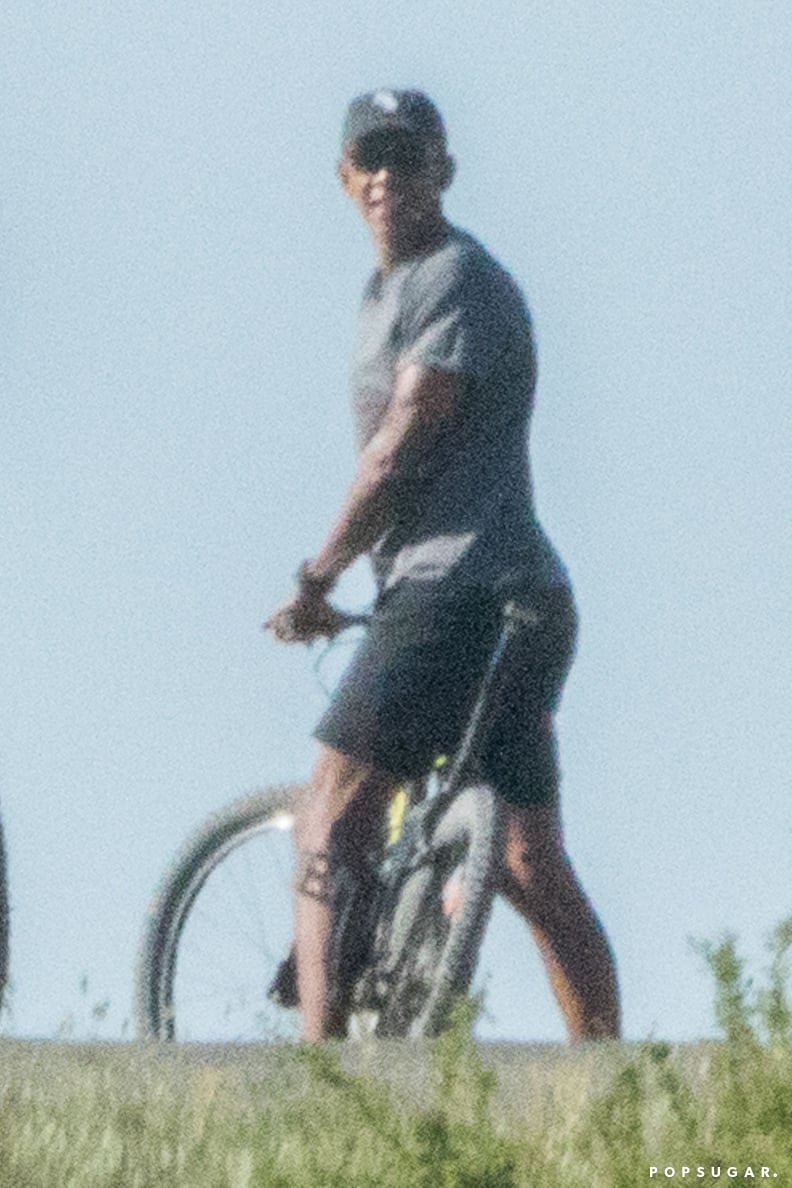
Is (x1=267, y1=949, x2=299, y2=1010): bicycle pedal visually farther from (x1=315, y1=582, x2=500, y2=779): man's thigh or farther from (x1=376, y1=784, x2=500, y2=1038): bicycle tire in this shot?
(x1=315, y1=582, x2=500, y2=779): man's thigh

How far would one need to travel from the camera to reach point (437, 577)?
7.83m

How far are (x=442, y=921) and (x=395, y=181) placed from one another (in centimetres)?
160

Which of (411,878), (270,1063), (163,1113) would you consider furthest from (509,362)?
(163,1113)

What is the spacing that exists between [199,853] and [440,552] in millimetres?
1817

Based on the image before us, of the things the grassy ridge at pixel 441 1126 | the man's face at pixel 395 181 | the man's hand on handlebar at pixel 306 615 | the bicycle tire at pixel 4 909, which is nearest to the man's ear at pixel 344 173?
the man's face at pixel 395 181

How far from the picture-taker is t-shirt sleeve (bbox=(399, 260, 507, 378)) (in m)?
7.89

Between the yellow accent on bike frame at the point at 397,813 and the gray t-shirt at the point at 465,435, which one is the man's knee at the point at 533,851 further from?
the gray t-shirt at the point at 465,435

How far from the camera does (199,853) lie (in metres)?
9.41

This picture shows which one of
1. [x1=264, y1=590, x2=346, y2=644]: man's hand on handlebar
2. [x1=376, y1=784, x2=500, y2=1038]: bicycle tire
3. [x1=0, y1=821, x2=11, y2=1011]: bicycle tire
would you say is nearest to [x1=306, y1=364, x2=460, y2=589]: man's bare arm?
[x1=264, y1=590, x2=346, y2=644]: man's hand on handlebar

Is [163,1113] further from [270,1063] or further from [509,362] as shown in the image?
[509,362]

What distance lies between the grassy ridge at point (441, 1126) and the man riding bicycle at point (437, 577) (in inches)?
76.9

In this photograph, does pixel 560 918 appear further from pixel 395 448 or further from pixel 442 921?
pixel 395 448

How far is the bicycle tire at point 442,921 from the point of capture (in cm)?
772

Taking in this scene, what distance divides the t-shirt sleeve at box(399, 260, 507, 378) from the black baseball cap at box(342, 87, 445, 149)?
42cm
